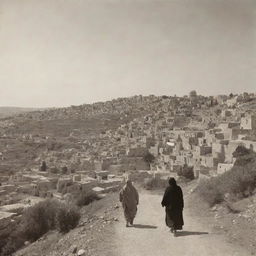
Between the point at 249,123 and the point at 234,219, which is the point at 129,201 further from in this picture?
the point at 249,123

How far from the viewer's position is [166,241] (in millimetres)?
8219

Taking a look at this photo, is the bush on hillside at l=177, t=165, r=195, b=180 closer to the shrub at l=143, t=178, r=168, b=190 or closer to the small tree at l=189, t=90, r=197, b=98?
the shrub at l=143, t=178, r=168, b=190

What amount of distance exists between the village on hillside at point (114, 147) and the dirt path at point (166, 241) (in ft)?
26.7

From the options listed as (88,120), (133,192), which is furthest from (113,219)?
(88,120)

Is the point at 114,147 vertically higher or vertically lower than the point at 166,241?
lower

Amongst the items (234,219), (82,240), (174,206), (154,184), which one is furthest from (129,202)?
(154,184)

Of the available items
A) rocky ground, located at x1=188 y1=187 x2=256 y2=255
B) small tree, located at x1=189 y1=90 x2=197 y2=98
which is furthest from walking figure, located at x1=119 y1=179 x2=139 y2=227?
small tree, located at x1=189 y1=90 x2=197 y2=98

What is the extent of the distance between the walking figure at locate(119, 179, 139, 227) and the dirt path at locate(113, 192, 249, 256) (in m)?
0.24

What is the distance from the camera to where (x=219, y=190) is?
12922 mm

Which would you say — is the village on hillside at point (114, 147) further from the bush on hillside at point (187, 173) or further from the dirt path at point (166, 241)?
the dirt path at point (166, 241)

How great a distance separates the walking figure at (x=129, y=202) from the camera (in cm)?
995

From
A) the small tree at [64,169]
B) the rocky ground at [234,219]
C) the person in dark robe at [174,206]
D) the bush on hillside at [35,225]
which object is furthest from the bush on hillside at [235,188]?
the small tree at [64,169]

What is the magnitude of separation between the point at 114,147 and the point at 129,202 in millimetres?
38314

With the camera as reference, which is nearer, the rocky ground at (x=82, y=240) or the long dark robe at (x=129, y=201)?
the rocky ground at (x=82, y=240)
